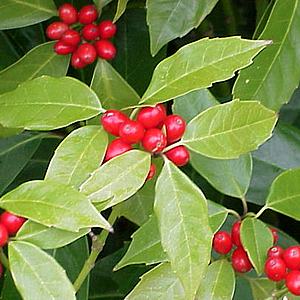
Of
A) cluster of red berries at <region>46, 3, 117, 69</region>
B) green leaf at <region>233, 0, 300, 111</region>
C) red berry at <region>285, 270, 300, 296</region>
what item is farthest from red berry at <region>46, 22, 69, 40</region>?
red berry at <region>285, 270, 300, 296</region>

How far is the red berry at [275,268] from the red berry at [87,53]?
0.38 metres

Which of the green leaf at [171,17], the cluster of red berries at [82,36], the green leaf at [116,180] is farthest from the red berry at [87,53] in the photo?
the green leaf at [116,180]

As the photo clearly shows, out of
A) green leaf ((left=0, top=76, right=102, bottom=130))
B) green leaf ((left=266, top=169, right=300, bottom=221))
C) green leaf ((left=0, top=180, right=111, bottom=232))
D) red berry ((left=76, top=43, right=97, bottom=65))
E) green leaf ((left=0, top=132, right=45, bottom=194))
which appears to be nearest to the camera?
green leaf ((left=0, top=180, right=111, bottom=232))

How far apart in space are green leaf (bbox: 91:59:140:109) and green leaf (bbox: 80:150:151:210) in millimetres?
237

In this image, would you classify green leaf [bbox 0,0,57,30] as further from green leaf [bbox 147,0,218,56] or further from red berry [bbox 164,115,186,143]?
red berry [bbox 164,115,186,143]

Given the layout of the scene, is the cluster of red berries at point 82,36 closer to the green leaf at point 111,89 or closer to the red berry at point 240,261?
the green leaf at point 111,89

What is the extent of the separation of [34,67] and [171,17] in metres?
0.22

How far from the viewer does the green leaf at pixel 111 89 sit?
3.53 ft

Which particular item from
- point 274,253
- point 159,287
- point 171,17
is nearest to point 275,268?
point 274,253

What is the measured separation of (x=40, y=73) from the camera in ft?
3.80

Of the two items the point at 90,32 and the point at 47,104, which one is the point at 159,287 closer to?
the point at 47,104

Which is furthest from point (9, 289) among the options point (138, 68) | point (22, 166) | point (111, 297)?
point (138, 68)

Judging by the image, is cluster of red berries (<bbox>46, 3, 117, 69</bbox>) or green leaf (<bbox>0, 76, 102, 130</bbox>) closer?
green leaf (<bbox>0, 76, 102, 130</bbox>)

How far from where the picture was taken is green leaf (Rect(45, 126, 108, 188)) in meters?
0.86
